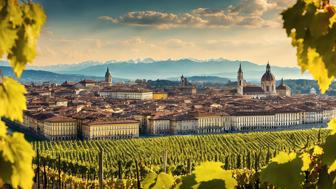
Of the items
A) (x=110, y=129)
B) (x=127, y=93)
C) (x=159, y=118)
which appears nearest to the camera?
(x=110, y=129)

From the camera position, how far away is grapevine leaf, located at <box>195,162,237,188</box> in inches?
49.3

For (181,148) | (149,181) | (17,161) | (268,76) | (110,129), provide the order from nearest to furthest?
1. (17,161)
2. (149,181)
3. (181,148)
4. (110,129)
5. (268,76)

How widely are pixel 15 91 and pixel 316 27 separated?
54 centimetres

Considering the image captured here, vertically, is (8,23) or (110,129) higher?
(8,23)

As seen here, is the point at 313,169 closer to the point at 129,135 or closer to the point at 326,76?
the point at 326,76

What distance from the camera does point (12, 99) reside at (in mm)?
Answer: 969

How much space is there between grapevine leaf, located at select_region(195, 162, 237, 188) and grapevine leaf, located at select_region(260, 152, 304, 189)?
3.0 inches

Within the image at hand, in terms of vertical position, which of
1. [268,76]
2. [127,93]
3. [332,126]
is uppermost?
[332,126]

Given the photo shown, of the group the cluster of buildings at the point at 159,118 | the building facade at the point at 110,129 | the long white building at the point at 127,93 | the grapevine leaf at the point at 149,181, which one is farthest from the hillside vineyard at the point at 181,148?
the long white building at the point at 127,93

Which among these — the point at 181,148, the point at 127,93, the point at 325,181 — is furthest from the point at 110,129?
the point at 325,181

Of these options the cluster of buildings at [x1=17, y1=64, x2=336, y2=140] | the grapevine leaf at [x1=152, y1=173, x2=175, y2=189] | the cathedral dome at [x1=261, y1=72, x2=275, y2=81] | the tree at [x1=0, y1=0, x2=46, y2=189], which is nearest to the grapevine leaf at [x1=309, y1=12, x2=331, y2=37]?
the tree at [x1=0, y1=0, x2=46, y2=189]

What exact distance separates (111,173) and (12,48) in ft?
83.3

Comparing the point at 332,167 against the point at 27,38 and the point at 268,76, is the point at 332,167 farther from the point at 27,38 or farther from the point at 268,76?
the point at 268,76

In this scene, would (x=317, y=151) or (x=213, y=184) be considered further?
(x=317, y=151)
